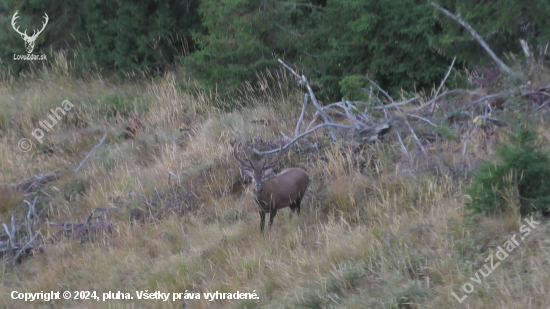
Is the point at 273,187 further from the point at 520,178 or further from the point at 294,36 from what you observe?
the point at 294,36

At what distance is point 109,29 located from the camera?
573 inches

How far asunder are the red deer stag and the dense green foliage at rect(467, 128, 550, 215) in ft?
7.70

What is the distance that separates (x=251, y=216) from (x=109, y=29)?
914cm

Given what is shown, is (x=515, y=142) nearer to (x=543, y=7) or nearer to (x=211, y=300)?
(x=211, y=300)

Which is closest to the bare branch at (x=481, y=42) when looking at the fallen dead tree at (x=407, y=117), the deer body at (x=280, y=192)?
the fallen dead tree at (x=407, y=117)

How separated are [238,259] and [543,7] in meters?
5.94

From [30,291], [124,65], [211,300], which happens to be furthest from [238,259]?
[124,65]

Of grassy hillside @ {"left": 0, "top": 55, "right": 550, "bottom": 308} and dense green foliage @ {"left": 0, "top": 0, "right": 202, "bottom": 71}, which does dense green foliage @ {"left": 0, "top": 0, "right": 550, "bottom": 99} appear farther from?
grassy hillside @ {"left": 0, "top": 55, "right": 550, "bottom": 308}

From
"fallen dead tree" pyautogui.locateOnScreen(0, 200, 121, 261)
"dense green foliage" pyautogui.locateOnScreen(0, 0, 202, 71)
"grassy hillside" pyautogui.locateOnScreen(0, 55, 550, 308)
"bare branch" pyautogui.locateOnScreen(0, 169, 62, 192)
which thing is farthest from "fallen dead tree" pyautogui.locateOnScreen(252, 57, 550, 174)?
"dense green foliage" pyautogui.locateOnScreen(0, 0, 202, 71)

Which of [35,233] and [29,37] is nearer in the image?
[35,233]

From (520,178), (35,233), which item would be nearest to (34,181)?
(35,233)

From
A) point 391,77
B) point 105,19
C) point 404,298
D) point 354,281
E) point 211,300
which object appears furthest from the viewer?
point 105,19

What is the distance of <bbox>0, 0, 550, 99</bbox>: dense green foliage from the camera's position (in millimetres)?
9164

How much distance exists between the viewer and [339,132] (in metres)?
8.74
